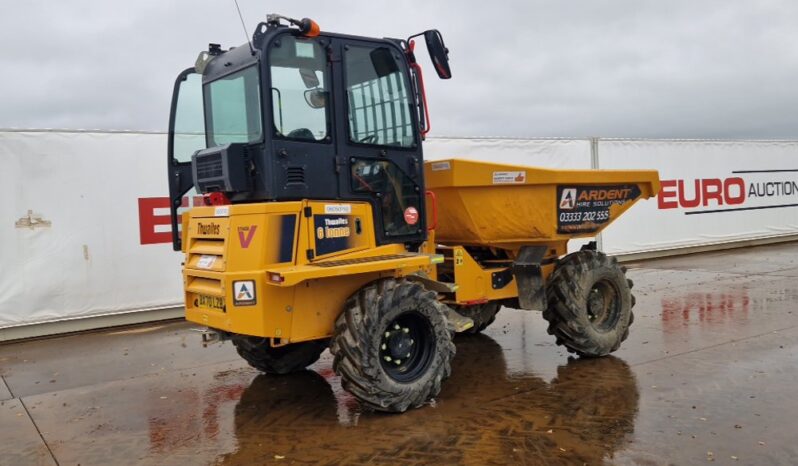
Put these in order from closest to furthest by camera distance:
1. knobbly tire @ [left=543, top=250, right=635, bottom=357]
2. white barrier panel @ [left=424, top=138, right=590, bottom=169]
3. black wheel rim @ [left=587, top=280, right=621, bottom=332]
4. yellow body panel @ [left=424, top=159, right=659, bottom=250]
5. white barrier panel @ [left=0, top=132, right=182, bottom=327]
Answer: yellow body panel @ [left=424, top=159, right=659, bottom=250], knobbly tire @ [left=543, top=250, right=635, bottom=357], black wheel rim @ [left=587, top=280, right=621, bottom=332], white barrier panel @ [left=0, top=132, right=182, bottom=327], white barrier panel @ [left=424, top=138, right=590, bottom=169]

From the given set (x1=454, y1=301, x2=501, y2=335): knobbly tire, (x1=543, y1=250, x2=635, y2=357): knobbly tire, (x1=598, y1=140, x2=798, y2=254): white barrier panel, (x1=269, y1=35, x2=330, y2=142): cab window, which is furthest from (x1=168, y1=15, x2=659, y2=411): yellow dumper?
(x1=598, y1=140, x2=798, y2=254): white barrier panel

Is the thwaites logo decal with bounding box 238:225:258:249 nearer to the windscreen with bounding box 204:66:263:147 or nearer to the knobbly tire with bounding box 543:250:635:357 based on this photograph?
the windscreen with bounding box 204:66:263:147

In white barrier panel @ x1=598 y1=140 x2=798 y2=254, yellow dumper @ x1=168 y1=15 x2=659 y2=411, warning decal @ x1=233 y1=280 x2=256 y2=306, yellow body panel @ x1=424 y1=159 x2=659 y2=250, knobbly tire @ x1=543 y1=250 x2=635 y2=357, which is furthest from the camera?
white barrier panel @ x1=598 y1=140 x2=798 y2=254

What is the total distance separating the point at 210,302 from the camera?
17.5 feet

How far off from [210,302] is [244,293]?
561mm

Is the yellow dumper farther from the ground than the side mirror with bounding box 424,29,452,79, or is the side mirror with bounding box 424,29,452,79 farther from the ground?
the side mirror with bounding box 424,29,452,79

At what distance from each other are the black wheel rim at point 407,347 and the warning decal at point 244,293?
1.03m

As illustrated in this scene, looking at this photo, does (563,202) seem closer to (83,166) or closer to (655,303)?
(655,303)

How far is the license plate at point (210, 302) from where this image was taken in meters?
5.18

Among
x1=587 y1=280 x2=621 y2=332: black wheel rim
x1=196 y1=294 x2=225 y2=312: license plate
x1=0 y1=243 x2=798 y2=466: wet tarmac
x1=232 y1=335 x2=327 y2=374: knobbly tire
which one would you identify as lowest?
x1=0 y1=243 x2=798 y2=466: wet tarmac

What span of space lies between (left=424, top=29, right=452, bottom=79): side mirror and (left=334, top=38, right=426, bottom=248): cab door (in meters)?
0.24

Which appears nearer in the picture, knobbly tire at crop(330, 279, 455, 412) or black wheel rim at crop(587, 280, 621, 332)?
knobbly tire at crop(330, 279, 455, 412)

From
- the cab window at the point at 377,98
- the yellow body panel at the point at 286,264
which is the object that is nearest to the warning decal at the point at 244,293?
the yellow body panel at the point at 286,264

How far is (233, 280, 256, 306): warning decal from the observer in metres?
4.89
